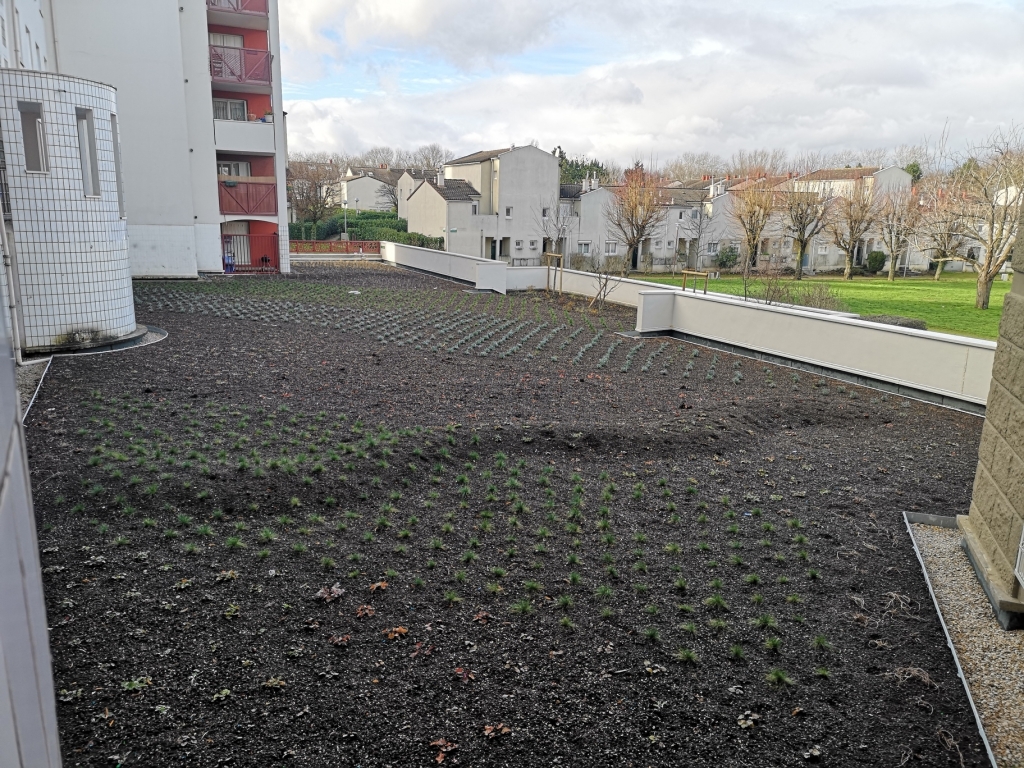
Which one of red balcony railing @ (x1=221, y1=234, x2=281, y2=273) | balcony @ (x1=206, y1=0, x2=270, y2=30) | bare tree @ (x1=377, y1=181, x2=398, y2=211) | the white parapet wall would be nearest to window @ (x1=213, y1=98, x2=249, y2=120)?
balcony @ (x1=206, y1=0, x2=270, y2=30)

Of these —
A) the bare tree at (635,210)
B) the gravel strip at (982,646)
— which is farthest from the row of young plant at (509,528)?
the bare tree at (635,210)

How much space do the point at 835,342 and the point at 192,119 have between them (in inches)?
929

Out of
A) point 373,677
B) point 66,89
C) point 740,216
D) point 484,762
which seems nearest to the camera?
point 484,762

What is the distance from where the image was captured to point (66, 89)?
491 inches

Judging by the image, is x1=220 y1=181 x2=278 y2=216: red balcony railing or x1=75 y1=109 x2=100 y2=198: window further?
x1=220 y1=181 x2=278 y2=216: red balcony railing

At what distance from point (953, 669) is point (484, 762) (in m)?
3.10

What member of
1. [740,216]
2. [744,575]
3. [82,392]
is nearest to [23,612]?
[744,575]

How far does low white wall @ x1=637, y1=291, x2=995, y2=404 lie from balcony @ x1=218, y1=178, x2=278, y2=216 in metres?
18.0

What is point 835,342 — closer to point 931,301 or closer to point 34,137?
point 34,137

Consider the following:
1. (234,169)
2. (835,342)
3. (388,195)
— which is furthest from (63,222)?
(388,195)

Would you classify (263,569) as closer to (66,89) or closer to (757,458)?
(757,458)

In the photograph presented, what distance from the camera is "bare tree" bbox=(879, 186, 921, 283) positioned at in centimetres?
4269

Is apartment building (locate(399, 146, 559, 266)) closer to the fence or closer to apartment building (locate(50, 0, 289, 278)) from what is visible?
the fence

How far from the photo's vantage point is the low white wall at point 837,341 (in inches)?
444
